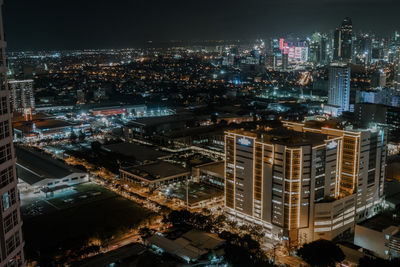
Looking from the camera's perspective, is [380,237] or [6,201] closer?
[6,201]

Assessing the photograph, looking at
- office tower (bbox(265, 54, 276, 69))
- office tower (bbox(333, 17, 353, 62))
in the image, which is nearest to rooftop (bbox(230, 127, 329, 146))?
office tower (bbox(265, 54, 276, 69))

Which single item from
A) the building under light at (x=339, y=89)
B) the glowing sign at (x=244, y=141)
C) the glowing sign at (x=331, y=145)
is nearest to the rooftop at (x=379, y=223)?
the glowing sign at (x=331, y=145)

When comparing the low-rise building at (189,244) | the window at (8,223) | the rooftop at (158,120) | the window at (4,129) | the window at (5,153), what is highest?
the window at (4,129)

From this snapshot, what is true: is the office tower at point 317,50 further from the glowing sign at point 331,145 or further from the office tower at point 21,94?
the glowing sign at point 331,145

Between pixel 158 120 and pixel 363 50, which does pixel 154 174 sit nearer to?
pixel 158 120

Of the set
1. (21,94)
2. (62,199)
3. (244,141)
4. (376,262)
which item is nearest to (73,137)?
(62,199)

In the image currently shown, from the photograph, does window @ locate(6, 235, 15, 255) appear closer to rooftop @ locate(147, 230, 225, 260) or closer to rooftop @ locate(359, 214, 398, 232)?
rooftop @ locate(147, 230, 225, 260)
